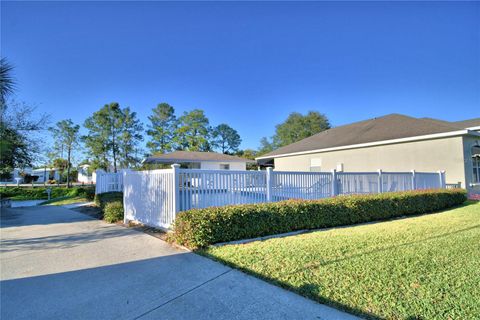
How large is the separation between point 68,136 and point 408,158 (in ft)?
118

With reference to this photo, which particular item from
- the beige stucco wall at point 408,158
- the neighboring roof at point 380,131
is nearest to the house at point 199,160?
the neighboring roof at point 380,131

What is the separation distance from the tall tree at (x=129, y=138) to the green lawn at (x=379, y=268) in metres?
34.4

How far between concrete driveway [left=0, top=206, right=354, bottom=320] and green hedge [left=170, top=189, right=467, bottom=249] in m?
0.56

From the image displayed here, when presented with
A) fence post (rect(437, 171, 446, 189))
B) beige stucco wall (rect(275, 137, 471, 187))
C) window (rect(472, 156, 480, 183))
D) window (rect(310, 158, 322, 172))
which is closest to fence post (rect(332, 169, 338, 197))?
fence post (rect(437, 171, 446, 189))

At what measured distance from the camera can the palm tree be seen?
8.08 meters

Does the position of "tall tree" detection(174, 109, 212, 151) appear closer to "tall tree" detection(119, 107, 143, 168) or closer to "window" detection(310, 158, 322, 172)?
"tall tree" detection(119, 107, 143, 168)

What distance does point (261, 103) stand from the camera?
3147 centimetres

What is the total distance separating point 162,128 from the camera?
40438 mm

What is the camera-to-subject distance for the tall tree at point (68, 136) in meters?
31.8

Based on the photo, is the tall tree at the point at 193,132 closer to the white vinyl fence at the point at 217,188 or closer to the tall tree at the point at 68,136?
the tall tree at the point at 68,136

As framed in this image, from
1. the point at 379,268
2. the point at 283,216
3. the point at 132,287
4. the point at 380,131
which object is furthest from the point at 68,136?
the point at 379,268

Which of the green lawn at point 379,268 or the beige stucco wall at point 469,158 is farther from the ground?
the beige stucco wall at point 469,158

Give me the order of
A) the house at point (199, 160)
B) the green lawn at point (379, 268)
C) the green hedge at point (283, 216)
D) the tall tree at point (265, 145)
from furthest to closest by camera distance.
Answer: the tall tree at point (265, 145) < the house at point (199, 160) < the green hedge at point (283, 216) < the green lawn at point (379, 268)

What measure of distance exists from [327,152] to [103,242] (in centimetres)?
1539
